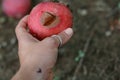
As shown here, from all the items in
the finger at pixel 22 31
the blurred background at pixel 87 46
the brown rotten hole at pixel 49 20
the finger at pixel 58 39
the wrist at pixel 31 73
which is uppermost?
the brown rotten hole at pixel 49 20

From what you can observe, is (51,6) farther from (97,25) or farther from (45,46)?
(97,25)

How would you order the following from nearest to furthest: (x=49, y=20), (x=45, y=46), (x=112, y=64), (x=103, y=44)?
1. (x=45, y=46)
2. (x=49, y=20)
3. (x=112, y=64)
4. (x=103, y=44)

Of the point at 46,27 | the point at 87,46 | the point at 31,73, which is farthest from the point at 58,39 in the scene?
the point at 87,46

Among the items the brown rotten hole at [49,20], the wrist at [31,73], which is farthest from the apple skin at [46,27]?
the wrist at [31,73]

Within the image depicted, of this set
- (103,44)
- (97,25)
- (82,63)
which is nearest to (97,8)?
(97,25)

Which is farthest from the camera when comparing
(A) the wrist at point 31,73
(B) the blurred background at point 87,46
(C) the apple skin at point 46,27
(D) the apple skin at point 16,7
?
(D) the apple skin at point 16,7

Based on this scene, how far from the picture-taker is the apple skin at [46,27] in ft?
6.38

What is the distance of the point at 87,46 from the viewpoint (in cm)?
315

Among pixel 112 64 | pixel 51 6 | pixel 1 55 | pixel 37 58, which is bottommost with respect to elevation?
pixel 1 55

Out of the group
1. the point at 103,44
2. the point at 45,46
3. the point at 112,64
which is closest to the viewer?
the point at 45,46

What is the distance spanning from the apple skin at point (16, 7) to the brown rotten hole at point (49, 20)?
1455mm

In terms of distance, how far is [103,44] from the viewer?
318cm

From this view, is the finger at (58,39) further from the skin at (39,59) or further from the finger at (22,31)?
the finger at (22,31)

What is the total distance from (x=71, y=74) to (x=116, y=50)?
449mm
